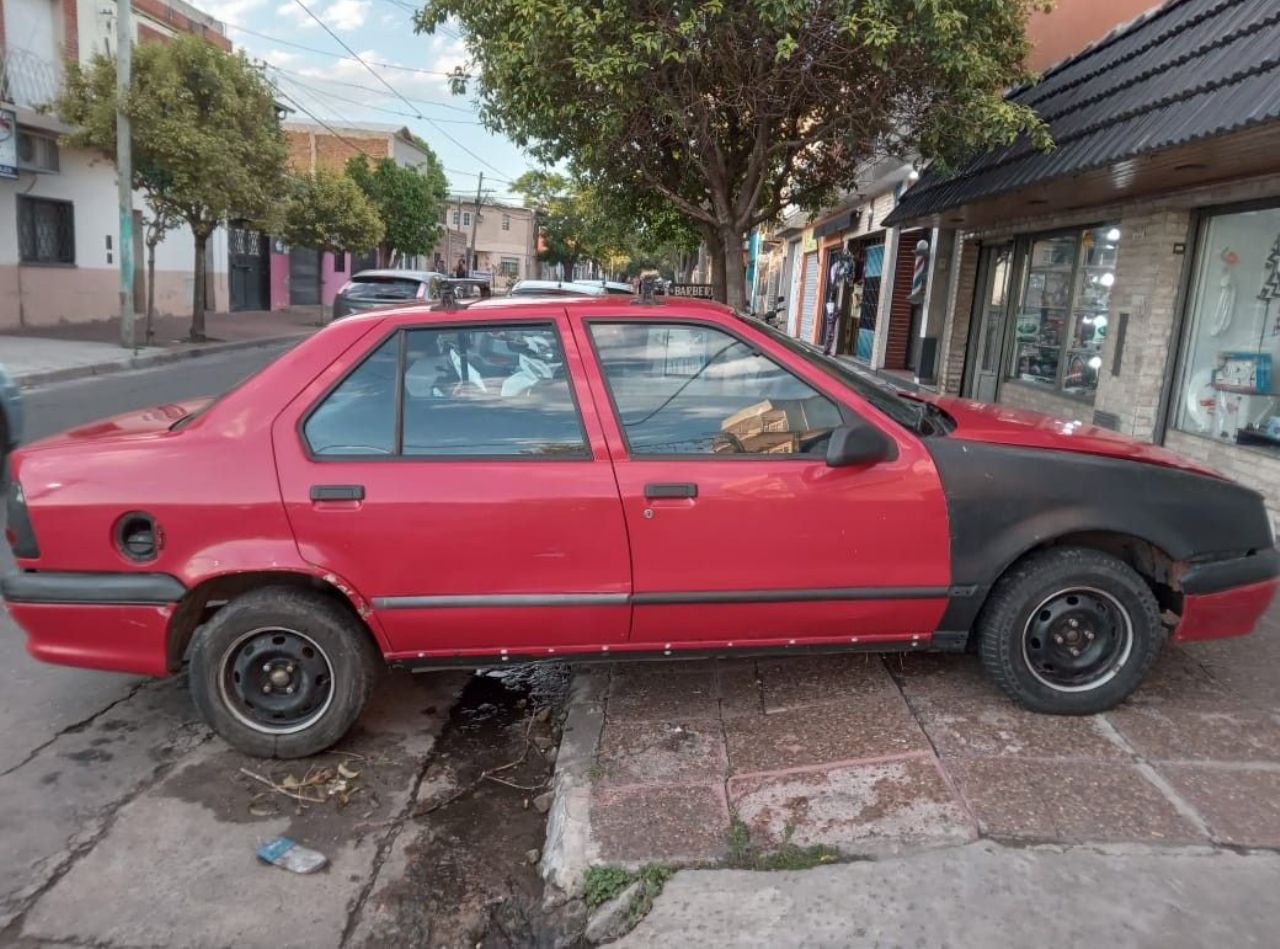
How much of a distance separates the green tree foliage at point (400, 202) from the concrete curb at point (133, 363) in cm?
1478

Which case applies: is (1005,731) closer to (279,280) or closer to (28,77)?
(28,77)

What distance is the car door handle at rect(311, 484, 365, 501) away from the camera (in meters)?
3.27

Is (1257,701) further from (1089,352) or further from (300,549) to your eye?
(1089,352)

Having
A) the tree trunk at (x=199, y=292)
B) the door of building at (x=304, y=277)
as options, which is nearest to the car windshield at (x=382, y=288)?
the tree trunk at (x=199, y=292)

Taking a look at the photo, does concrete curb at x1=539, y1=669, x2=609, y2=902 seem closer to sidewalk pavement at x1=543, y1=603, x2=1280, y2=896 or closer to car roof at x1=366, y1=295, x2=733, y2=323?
sidewalk pavement at x1=543, y1=603, x2=1280, y2=896

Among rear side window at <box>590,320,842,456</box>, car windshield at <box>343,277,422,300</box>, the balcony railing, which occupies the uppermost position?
the balcony railing

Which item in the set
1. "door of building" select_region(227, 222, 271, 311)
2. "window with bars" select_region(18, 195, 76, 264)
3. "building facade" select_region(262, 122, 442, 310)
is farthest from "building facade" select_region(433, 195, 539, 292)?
"window with bars" select_region(18, 195, 76, 264)

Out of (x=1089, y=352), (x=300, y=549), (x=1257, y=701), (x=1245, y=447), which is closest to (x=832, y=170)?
(x=1089, y=352)

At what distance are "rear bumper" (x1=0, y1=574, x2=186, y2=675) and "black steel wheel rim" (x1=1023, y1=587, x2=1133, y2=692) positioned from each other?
3177mm

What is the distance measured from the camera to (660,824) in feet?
9.84

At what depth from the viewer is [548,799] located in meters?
3.43

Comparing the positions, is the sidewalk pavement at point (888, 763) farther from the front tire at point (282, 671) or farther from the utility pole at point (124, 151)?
the utility pole at point (124, 151)

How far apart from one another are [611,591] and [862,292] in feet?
55.1

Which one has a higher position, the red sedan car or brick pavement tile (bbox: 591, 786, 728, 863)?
the red sedan car
